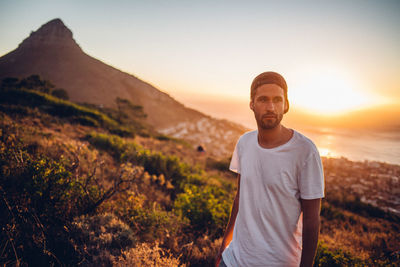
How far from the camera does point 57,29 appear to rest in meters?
54.0

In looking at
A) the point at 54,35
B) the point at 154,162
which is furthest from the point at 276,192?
the point at 54,35

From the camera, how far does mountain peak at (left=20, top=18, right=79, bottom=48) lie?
42419mm

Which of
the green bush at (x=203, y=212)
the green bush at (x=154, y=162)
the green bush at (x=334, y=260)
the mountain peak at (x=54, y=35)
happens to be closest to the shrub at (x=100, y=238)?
the green bush at (x=203, y=212)

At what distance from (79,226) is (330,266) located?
3.87 metres

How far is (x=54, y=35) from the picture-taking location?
51562 mm

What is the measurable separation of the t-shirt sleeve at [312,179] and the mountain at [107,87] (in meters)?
30.7

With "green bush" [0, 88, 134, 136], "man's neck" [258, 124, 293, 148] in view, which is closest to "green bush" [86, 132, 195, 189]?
"man's neck" [258, 124, 293, 148]

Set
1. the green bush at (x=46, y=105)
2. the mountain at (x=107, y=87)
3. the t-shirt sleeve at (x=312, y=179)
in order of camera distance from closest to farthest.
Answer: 1. the t-shirt sleeve at (x=312, y=179)
2. the green bush at (x=46, y=105)
3. the mountain at (x=107, y=87)

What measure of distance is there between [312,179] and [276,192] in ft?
0.93

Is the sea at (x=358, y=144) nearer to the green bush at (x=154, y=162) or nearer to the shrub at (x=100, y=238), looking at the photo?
the shrub at (x=100, y=238)

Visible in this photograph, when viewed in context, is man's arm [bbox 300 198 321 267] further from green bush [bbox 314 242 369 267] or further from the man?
green bush [bbox 314 242 369 267]

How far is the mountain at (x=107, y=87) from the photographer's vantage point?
41994 mm

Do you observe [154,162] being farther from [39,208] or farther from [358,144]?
[358,144]

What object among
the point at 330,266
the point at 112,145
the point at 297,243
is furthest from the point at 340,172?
the point at 112,145
